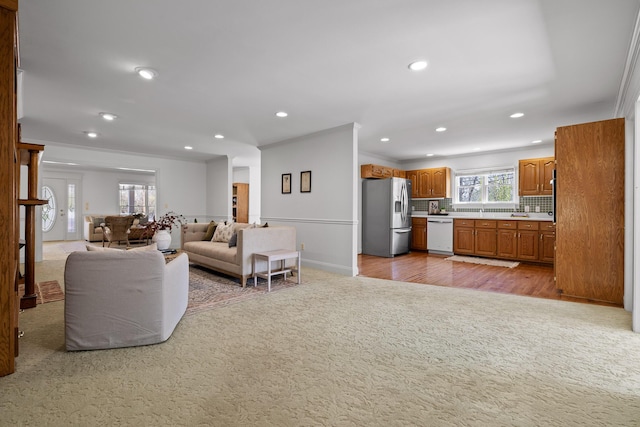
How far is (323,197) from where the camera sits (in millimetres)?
5230

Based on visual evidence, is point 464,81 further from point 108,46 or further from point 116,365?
point 116,365

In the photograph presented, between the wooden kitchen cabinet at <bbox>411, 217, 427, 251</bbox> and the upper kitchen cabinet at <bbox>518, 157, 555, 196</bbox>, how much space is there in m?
2.07

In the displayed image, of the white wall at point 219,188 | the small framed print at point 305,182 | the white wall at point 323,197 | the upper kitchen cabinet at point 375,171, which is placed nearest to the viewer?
the white wall at point 323,197

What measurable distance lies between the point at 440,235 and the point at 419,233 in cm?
52

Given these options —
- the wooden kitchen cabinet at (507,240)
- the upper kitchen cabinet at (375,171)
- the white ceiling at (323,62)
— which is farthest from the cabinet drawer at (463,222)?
the white ceiling at (323,62)

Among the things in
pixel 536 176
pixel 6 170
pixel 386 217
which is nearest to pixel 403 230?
pixel 386 217

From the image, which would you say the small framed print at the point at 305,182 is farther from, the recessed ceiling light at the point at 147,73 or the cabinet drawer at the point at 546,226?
the cabinet drawer at the point at 546,226

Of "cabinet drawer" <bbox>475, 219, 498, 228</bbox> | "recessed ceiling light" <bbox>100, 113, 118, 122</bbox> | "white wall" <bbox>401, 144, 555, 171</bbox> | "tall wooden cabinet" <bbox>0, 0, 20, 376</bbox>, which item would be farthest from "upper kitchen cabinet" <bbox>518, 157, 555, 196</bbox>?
"tall wooden cabinet" <bbox>0, 0, 20, 376</bbox>

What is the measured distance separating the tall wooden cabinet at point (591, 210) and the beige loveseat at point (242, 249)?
3439 millimetres

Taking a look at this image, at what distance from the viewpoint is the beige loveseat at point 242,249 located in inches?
159

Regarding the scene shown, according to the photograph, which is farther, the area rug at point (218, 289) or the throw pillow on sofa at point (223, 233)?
the throw pillow on sofa at point (223, 233)

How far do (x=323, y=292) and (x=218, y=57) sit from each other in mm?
2724

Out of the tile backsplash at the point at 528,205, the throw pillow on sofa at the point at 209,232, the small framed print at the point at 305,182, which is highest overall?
the small framed print at the point at 305,182

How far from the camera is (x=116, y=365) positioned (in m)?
2.00
